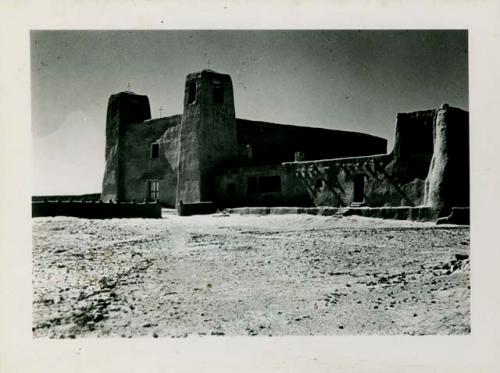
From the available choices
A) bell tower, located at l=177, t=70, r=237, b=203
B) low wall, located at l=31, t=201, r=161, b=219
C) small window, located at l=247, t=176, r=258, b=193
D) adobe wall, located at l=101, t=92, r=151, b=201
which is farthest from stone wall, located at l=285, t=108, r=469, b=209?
adobe wall, located at l=101, t=92, r=151, b=201

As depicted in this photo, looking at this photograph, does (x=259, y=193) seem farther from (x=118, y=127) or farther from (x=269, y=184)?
(x=118, y=127)

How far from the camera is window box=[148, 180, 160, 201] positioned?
88.1 ft

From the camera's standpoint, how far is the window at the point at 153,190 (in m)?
26.8

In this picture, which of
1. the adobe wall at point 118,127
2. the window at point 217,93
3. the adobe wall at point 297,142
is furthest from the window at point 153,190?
the window at point 217,93

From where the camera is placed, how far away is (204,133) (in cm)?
2378

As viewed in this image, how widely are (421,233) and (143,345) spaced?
7723 mm

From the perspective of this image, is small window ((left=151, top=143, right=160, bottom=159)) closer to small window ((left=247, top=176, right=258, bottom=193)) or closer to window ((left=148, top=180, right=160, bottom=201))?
window ((left=148, top=180, right=160, bottom=201))

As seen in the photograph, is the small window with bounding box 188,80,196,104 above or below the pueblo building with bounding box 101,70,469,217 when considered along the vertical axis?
above

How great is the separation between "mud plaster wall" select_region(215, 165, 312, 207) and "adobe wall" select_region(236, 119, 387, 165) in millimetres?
2507

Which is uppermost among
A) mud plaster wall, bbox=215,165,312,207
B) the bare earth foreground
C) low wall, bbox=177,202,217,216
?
mud plaster wall, bbox=215,165,312,207

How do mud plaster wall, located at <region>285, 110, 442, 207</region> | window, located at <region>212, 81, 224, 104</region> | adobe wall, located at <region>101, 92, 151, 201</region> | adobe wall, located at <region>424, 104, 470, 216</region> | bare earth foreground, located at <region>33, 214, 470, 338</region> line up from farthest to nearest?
adobe wall, located at <region>101, 92, 151, 201</region>, window, located at <region>212, 81, 224, 104</region>, mud plaster wall, located at <region>285, 110, 442, 207</region>, adobe wall, located at <region>424, 104, 470, 216</region>, bare earth foreground, located at <region>33, 214, 470, 338</region>

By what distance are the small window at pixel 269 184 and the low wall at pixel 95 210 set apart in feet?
17.4

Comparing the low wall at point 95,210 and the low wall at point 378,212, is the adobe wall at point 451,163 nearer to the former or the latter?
the low wall at point 378,212

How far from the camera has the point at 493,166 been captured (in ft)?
26.5
